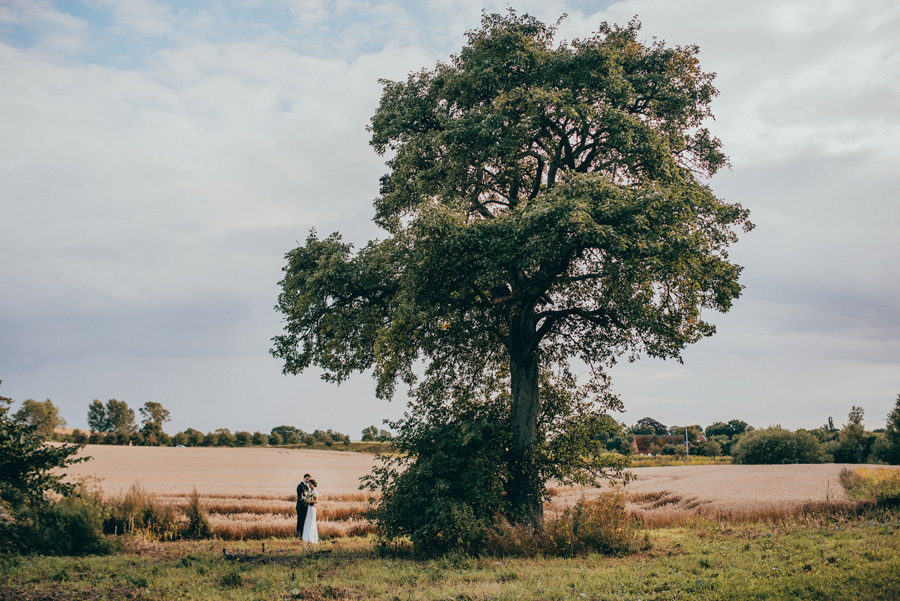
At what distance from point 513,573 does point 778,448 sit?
59271 mm

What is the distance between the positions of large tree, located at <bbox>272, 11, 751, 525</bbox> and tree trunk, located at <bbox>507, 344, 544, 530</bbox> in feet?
0.16

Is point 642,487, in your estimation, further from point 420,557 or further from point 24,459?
point 24,459

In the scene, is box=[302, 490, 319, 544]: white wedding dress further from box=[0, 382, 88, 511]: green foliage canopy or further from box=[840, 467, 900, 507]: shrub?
box=[840, 467, 900, 507]: shrub

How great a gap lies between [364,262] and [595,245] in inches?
296

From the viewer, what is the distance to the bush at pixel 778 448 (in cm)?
5875

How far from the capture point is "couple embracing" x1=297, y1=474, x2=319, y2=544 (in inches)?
764

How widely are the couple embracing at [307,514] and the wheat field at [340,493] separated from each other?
125 cm

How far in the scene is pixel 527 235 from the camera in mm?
16094

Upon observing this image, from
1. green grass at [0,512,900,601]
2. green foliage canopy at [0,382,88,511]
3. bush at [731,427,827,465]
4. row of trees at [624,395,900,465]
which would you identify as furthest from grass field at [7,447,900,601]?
bush at [731,427,827,465]

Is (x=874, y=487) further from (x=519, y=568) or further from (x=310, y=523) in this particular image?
(x=310, y=523)

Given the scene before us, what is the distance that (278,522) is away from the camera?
2202 centimetres

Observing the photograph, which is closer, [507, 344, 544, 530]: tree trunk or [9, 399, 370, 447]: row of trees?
[507, 344, 544, 530]: tree trunk

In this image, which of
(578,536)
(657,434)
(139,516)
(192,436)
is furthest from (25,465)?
(657,434)

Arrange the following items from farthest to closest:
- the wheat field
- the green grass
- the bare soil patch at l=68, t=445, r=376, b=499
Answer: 1. the bare soil patch at l=68, t=445, r=376, b=499
2. the wheat field
3. the green grass
